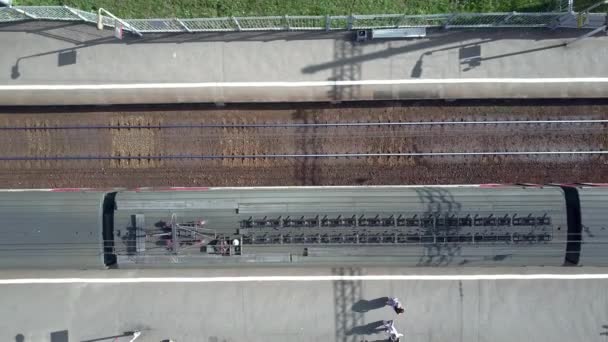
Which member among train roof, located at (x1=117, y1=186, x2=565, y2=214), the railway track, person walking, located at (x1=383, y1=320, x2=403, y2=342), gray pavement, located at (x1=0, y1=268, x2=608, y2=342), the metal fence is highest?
the metal fence

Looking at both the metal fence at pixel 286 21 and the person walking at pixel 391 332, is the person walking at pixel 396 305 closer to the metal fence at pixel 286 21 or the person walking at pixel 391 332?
the person walking at pixel 391 332

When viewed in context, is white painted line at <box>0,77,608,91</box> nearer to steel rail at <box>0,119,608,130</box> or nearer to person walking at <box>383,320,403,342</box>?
steel rail at <box>0,119,608,130</box>

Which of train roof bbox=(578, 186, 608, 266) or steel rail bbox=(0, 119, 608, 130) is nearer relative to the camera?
train roof bbox=(578, 186, 608, 266)

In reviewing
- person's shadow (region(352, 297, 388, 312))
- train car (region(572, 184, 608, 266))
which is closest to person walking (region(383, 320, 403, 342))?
person's shadow (region(352, 297, 388, 312))

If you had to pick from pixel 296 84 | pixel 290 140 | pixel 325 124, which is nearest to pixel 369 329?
pixel 290 140

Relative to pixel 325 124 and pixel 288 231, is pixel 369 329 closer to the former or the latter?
pixel 288 231

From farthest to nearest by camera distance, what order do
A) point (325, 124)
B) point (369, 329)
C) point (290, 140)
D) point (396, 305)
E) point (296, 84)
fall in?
point (290, 140) < point (325, 124) < point (296, 84) < point (369, 329) < point (396, 305)

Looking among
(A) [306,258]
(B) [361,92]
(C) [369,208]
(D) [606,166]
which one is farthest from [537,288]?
(B) [361,92]

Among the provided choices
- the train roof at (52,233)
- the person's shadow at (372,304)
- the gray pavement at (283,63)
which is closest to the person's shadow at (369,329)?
the person's shadow at (372,304)
